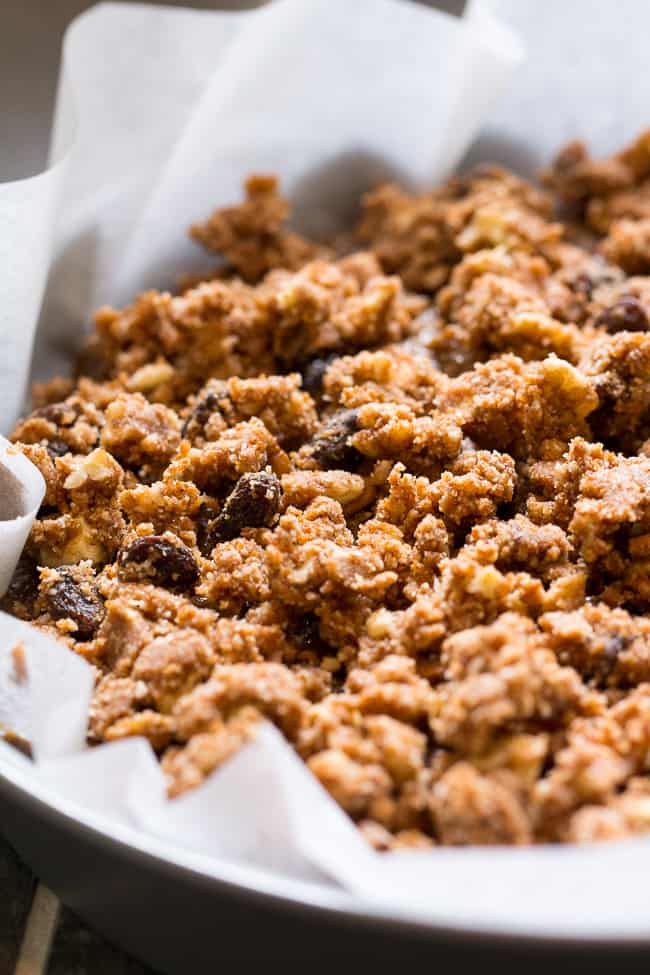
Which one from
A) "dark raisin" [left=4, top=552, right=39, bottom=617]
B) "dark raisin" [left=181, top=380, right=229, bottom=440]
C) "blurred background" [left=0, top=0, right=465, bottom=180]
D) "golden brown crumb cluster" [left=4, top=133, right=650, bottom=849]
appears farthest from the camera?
"blurred background" [left=0, top=0, right=465, bottom=180]

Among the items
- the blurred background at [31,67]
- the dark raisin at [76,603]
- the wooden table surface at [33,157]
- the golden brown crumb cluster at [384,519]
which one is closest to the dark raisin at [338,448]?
the golden brown crumb cluster at [384,519]

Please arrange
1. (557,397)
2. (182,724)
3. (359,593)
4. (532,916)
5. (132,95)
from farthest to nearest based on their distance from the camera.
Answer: (132,95), (557,397), (359,593), (182,724), (532,916)

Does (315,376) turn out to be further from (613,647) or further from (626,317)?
(613,647)

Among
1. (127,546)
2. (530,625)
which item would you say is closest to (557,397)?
(530,625)

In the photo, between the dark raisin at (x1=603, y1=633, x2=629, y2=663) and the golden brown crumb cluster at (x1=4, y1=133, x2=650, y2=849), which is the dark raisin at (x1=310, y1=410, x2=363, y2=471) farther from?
the dark raisin at (x1=603, y1=633, x2=629, y2=663)

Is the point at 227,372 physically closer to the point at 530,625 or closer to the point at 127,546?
the point at 127,546

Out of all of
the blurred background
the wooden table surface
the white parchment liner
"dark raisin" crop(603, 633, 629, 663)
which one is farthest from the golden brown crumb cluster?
the blurred background
